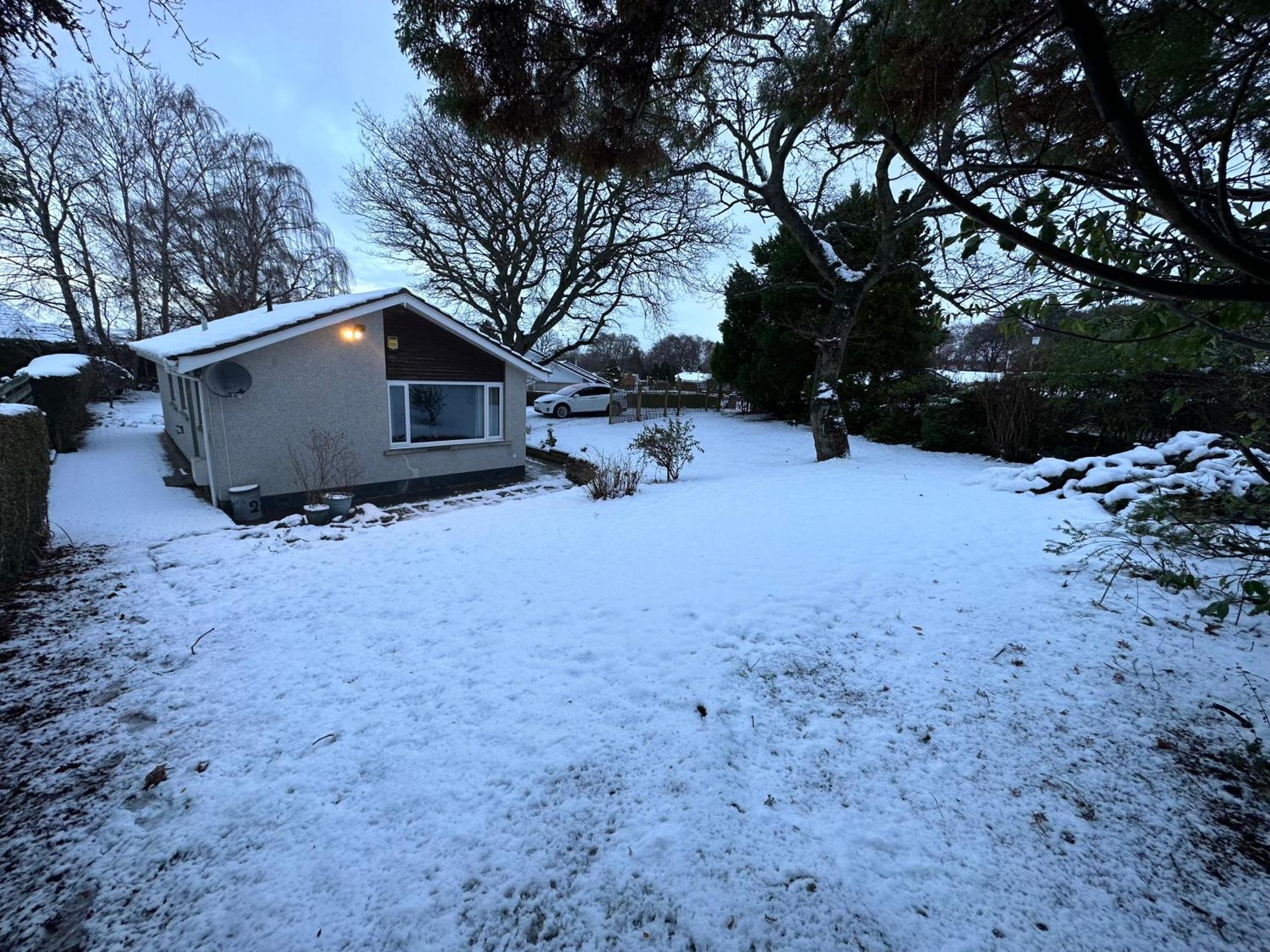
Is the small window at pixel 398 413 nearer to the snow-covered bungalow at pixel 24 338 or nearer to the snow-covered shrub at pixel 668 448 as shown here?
the snow-covered shrub at pixel 668 448

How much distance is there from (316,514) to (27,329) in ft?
68.9

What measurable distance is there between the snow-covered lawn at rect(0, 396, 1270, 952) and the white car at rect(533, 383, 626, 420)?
710 inches

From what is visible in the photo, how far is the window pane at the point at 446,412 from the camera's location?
9.84 m

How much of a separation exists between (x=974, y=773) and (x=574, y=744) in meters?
1.81

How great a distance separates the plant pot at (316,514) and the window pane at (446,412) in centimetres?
292

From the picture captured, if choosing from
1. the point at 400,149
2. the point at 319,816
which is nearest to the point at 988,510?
the point at 319,816

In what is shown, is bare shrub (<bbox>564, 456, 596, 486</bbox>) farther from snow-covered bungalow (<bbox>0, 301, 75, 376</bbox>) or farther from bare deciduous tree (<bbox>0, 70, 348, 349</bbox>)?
snow-covered bungalow (<bbox>0, 301, 75, 376</bbox>)

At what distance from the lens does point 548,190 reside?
1659 cm

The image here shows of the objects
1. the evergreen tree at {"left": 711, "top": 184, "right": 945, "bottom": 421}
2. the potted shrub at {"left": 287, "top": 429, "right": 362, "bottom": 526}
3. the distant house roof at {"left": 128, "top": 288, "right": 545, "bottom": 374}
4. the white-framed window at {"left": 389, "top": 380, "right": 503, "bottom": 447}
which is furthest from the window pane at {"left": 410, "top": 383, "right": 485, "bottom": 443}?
the evergreen tree at {"left": 711, "top": 184, "right": 945, "bottom": 421}

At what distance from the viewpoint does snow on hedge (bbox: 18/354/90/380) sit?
10203 mm

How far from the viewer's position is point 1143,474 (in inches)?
212

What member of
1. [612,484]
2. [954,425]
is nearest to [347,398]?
[612,484]

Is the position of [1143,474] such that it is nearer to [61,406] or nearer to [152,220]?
[61,406]

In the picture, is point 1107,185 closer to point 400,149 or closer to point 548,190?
point 548,190
